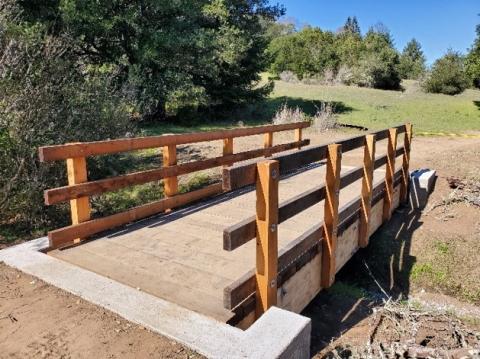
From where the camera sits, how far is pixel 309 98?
26.8 meters

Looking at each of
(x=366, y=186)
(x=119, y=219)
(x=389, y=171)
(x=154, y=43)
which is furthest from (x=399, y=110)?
(x=119, y=219)

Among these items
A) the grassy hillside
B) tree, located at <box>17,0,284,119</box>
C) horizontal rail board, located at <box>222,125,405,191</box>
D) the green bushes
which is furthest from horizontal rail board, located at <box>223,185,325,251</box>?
the green bushes

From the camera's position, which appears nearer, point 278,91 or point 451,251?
point 451,251

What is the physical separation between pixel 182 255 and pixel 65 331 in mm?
1389

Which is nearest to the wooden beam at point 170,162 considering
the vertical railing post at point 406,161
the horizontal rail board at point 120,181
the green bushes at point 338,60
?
the horizontal rail board at point 120,181

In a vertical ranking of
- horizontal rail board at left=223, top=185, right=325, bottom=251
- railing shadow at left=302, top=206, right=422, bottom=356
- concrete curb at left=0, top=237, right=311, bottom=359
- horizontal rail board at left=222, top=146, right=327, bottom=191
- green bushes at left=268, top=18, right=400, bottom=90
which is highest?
green bushes at left=268, top=18, right=400, bottom=90

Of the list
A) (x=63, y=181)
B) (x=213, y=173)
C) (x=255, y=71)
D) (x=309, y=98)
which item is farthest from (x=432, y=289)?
(x=309, y=98)

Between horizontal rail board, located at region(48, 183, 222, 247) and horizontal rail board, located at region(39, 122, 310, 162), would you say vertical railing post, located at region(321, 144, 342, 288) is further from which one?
horizontal rail board, located at region(48, 183, 222, 247)

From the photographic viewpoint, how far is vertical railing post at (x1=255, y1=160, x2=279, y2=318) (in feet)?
9.27

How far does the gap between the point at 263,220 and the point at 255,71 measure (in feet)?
56.8

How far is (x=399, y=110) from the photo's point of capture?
79.9 feet

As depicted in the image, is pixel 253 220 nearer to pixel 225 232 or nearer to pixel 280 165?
pixel 225 232

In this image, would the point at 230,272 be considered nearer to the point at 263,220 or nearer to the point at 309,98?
the point at 263,220

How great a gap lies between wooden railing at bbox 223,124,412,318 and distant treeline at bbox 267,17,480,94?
24928 mm
